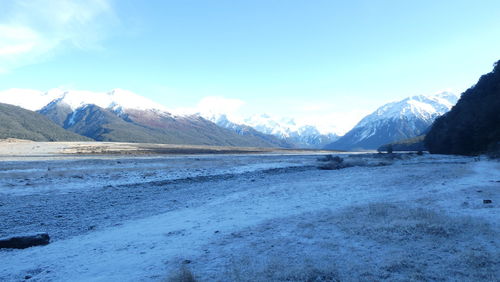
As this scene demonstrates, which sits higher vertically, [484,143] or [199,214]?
[484,143]

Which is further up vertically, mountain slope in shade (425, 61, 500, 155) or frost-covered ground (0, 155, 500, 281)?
mountain slope in shade (425, 61, 500, 155)

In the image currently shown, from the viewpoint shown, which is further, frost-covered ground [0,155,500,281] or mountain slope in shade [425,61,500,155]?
mountain slope in shade [425,61,500,155]

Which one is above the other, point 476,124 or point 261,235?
point 476,124

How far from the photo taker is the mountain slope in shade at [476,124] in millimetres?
57312

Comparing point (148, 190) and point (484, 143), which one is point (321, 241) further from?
point (484, 143)

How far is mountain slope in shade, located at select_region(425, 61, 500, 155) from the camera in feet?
188

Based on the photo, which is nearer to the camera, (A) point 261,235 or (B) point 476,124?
(A) point 261,235

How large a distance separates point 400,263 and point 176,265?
603 cm

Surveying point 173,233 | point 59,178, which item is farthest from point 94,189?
A: point 173,233

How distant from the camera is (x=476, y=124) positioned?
60438 millimetres

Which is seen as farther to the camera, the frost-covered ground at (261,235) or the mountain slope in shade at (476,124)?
the mountain slope in shade at (476,124)

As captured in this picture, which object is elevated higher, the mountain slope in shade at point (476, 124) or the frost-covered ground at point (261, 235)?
the mountain slope in shade at point (476, 124)

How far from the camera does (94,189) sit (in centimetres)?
2252

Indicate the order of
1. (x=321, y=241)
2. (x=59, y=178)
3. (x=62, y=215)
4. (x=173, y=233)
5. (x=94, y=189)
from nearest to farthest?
(x=321, y=241) → (x=173, y=233) → (x=62, y=215) → (x=94, y=189) → (x=59, y=178)
